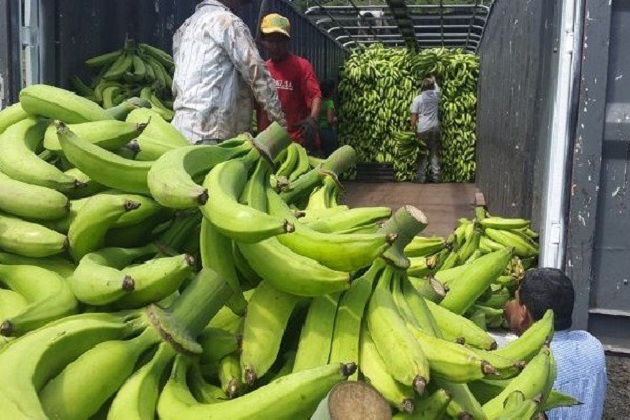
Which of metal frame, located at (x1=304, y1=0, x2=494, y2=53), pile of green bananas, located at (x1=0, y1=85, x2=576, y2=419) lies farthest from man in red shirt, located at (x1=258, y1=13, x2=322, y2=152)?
metal frame, located at (x1=304, y1=0, x2=494, y2=53)

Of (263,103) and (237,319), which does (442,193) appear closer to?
(263,103)

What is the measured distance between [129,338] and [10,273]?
1.62ft

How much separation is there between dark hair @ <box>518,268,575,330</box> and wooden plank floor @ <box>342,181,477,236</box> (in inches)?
177

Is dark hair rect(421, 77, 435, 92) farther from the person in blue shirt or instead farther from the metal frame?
the person in blue shirt

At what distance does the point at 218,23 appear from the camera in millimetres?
4926

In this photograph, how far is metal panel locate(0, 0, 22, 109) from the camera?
16.0ft

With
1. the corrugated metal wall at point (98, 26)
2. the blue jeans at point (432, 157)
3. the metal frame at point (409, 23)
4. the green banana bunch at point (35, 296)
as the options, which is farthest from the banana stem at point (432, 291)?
the blue jeans at point (432, 157)

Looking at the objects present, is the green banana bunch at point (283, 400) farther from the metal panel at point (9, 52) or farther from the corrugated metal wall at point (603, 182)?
the metal panel at point (9, 52)

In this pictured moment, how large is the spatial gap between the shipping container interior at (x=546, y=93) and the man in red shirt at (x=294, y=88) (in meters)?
1.18

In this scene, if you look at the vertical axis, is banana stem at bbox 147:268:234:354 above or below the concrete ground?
above

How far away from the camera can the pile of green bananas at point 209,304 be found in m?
1.62

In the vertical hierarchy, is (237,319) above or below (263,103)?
below

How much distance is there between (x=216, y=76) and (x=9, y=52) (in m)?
1.28

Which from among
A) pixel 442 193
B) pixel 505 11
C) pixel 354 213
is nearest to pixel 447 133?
pixel 442 193
